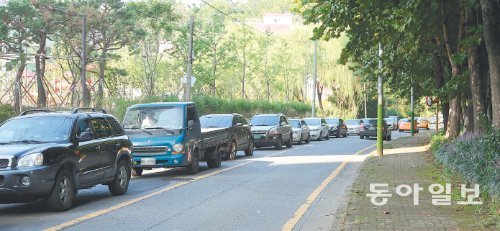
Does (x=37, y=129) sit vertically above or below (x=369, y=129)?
above

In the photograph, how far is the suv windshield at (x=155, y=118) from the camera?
1675cm

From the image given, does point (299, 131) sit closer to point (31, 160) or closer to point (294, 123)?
point (294, 123)

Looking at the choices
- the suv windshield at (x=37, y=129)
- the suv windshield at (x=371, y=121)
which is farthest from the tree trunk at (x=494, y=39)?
the suv windshield at (x=371, y=121)

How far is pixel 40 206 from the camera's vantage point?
1109 centimetres

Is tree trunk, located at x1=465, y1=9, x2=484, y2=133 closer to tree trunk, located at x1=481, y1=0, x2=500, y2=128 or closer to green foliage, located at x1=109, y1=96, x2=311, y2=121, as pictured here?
tree trunk, located at x1=481, y1=0, x2=500, y2=128

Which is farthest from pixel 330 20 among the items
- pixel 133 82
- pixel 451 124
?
pixel 133 82

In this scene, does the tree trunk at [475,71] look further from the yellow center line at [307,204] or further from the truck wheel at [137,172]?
the truck wheel at [137,172]

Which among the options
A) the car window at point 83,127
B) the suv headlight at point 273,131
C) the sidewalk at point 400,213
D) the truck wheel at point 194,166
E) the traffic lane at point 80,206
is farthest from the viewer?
the suv headlight at point 273,131

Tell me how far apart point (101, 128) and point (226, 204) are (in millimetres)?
3058

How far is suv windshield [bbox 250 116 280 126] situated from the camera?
29.5 metres

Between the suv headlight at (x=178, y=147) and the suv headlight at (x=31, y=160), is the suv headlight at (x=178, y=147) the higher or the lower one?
the lower one

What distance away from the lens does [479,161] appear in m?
11.1

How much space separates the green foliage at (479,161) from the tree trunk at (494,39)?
27.2 inches

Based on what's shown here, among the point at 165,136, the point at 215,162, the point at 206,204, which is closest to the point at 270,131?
the point at 215,162
